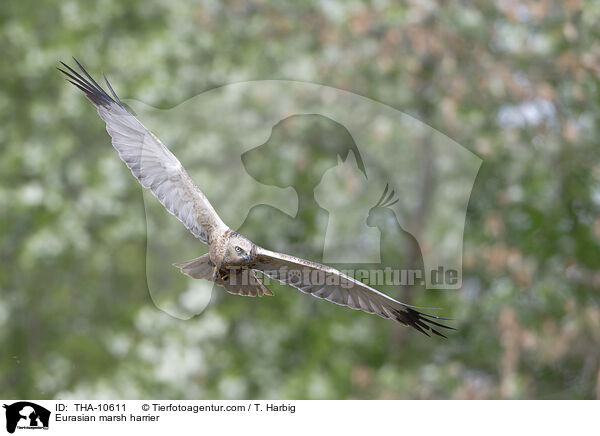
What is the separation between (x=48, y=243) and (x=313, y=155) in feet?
4.12

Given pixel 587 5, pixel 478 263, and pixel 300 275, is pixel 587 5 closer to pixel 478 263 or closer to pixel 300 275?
pixel 478 263

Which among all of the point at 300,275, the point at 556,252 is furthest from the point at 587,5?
the point at 300,275

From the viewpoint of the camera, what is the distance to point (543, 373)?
3.06m

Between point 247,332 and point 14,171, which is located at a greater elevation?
point 14,171

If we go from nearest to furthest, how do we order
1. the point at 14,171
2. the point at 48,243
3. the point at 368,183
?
1. the point at 368,183
2. the point at 48,243
3. the point at 14,171
